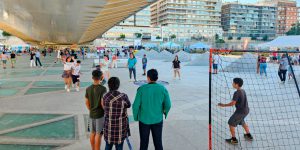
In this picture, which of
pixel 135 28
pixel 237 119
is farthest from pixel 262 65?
pixel 135 28

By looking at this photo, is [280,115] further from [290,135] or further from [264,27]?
[264,27]

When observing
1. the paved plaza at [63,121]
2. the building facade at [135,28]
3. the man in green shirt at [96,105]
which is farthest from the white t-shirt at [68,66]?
the building facade at [135,28]

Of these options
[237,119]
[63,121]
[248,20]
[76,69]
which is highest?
[248,20]

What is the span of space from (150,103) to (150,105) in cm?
3

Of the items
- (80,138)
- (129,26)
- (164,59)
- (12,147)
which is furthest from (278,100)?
(129,26)

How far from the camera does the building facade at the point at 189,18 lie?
128m

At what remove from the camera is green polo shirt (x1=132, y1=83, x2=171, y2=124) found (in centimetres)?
405

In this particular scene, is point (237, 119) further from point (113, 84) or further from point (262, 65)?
point (262, 65)

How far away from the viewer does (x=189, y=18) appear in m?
133

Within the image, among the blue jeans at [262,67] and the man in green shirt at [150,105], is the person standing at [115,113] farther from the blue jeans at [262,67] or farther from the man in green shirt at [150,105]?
the blue jeans at [262,67]

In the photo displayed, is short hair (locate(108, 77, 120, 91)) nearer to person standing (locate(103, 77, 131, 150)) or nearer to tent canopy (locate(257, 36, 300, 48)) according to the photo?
person standing (locate(103, 77, 131, 150))

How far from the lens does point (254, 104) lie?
944 cm

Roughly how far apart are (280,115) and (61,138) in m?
5.83

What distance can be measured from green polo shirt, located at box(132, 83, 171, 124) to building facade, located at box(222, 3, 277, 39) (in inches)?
5604
